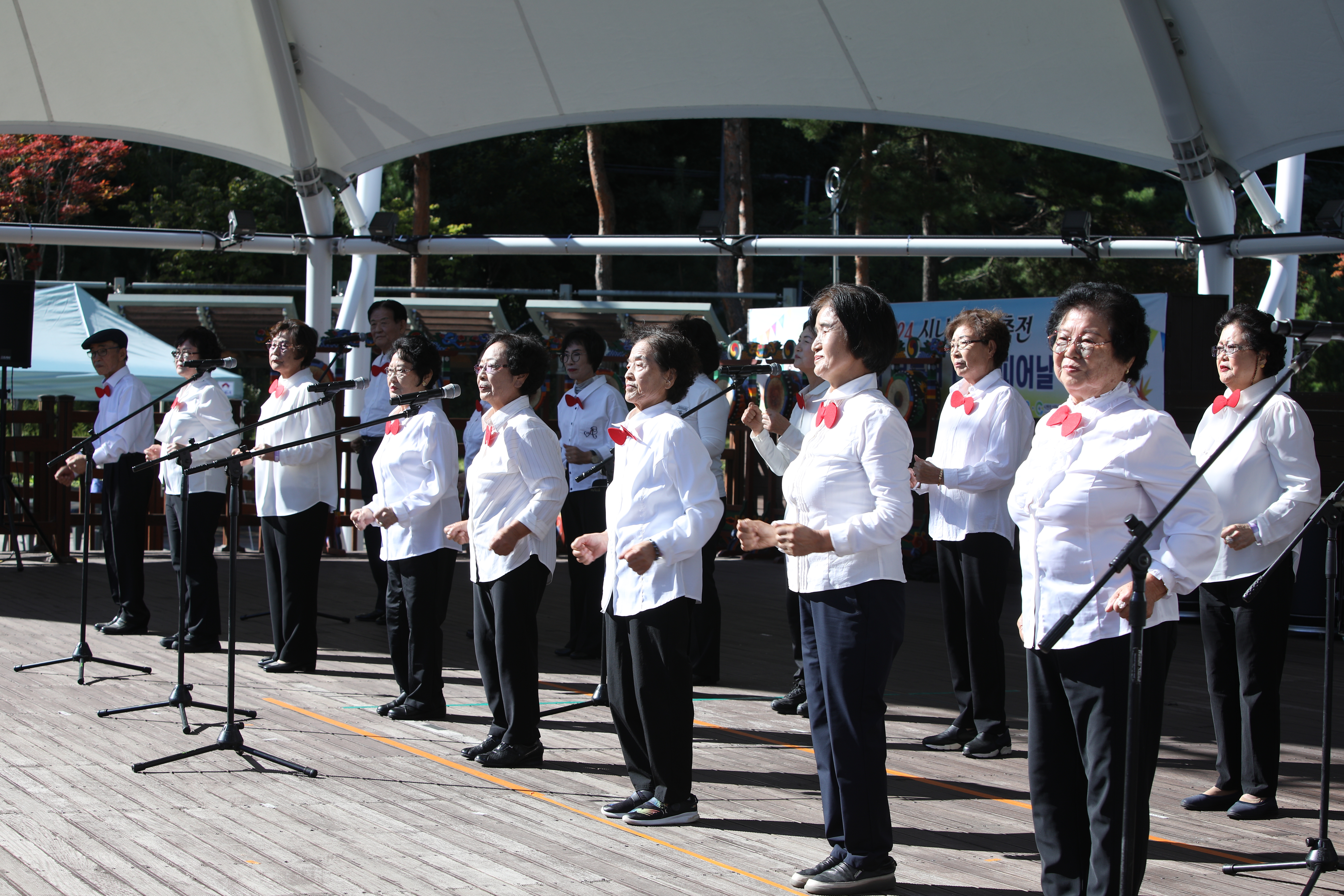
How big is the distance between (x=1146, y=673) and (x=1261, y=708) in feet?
5.87

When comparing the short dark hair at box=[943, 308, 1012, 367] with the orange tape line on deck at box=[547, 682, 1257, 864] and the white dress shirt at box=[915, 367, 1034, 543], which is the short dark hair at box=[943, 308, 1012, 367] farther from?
the orange tape line on deck at box=[547, 682, 1257, 864]

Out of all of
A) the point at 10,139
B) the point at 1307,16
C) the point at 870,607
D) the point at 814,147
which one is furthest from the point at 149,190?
the point at 870,607

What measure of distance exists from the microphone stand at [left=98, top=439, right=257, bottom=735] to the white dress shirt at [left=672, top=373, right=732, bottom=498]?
7.60 feet

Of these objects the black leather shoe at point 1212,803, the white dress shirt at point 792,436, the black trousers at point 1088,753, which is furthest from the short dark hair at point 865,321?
the black leather shoe at point 1212,803

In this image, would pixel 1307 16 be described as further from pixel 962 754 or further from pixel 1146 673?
pixel 1146 673

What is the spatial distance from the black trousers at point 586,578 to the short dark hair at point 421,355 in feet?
5.44

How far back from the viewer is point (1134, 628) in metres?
2.75

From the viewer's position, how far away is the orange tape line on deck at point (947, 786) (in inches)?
162

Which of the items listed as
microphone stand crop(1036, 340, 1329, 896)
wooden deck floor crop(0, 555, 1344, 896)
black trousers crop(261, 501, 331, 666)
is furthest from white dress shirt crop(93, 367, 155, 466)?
microphone stand crop(1036, 340, 1329, 896)

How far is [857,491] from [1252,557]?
182 cm

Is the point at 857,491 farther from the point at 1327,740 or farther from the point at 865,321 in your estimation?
the point at 1327,740

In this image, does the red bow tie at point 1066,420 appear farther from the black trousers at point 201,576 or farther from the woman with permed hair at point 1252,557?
the black trousers at point 201,576

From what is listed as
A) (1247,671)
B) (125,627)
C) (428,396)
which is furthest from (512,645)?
(125,627)

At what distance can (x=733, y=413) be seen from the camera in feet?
41.0
